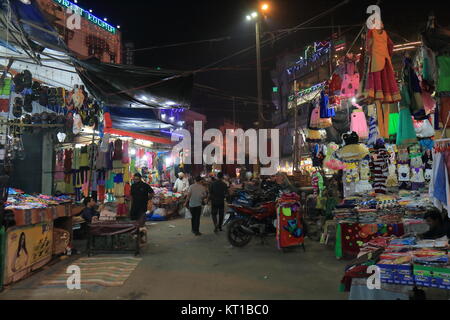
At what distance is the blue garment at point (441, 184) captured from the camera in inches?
157

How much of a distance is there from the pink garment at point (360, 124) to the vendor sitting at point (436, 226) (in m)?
3.58

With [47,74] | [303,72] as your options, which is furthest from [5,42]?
[303,72]

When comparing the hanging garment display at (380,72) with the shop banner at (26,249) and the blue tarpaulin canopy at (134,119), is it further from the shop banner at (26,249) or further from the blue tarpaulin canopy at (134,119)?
the blue tarpaulin canopy at (134,119)

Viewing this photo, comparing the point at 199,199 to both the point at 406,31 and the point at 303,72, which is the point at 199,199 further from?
the point at 303,72

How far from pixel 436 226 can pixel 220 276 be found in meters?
3.67

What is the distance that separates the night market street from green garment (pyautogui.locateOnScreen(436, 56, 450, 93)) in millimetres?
3190

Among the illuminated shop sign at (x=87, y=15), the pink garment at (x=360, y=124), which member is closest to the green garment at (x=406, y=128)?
the pink garment at (x=360, y=124)

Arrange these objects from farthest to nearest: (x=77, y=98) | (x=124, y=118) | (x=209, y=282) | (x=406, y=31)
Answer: (x=406, y=31) → (x=124, y=118) → (x=77, y=98) → (x=209, y=282)

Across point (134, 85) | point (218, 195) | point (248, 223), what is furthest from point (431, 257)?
point (218, 195)

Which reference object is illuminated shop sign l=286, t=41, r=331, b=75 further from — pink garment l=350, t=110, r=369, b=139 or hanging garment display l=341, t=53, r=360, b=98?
hanging garment display l=341, t=53, r=360, b=98

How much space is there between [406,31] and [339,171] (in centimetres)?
1402

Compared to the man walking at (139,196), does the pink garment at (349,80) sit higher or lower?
higher

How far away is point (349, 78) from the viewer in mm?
7648

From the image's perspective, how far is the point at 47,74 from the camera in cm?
941
